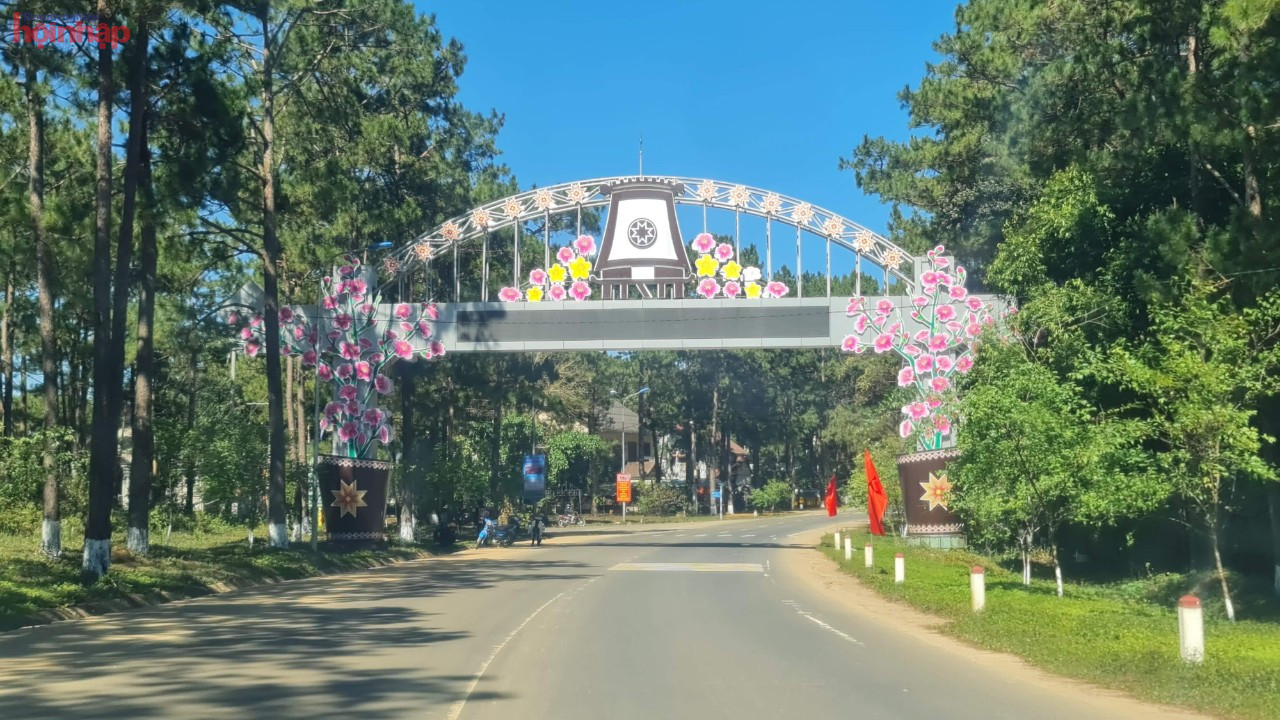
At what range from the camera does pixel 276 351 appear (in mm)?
32625

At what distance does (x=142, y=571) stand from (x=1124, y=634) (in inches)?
727

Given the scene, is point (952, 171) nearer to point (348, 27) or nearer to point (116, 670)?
point (348, 27)

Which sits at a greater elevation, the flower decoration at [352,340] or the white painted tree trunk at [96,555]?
the flower decoration at [352,340]

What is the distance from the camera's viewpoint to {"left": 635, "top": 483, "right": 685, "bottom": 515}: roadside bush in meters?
88.2

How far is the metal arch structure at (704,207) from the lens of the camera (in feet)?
120

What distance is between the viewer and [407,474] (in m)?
45.8

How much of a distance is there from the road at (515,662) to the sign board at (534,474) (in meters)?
42.1

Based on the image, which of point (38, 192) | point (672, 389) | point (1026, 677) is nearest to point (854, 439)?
point (672, 389)

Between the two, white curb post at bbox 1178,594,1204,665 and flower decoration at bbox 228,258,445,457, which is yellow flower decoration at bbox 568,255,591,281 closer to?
flower decoration at bbox 228,258,445,457

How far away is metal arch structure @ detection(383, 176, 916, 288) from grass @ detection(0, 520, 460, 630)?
11.1 meters

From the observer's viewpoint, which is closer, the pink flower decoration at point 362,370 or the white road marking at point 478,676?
the white road marking at point 478,676

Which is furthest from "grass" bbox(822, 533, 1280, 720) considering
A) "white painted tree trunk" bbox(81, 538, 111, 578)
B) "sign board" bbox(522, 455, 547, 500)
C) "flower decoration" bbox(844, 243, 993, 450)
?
"sign board" bbox(522, 455, 547, 500)

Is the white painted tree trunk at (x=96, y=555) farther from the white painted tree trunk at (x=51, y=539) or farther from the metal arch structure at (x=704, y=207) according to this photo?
the metal arch structure at (x=704, y=207)

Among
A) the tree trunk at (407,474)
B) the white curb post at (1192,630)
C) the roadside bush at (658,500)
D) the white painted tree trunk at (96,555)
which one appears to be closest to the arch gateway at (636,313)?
the tree trunk at (407,474)
